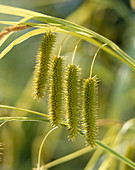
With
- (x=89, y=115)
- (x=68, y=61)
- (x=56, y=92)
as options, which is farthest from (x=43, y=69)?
(x=68, y=61)

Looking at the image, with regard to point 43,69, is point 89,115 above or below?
below

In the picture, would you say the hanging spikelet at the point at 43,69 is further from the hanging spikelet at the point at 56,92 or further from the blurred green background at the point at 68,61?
the blurred green background at the point at 68,61

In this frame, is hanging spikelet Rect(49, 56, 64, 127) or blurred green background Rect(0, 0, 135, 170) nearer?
hanging spikelet Rect(49, 56, 64, 127)

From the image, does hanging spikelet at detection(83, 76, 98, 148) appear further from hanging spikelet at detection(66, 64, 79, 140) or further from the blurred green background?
the blurred green background

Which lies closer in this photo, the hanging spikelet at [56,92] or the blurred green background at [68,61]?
the hanging spikelet at [56,92]

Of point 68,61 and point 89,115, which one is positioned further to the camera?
point 68,61

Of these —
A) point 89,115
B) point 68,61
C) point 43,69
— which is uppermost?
point 68,61

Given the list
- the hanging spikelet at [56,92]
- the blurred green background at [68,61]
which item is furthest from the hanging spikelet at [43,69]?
the blurred green background at [68,61]

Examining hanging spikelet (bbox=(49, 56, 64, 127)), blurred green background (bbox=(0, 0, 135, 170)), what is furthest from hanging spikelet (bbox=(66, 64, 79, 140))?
blurred green background (bbox=(0, 0, 135, 170))

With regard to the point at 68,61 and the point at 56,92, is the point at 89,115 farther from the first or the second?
the point at 68,61
